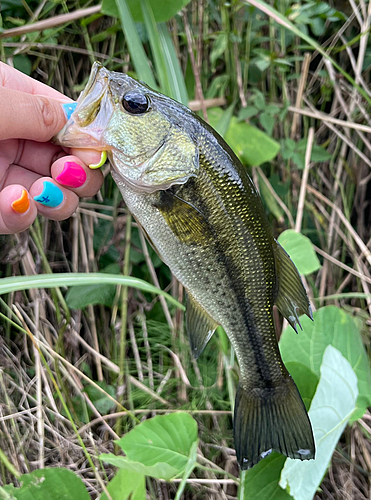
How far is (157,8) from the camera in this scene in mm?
1278

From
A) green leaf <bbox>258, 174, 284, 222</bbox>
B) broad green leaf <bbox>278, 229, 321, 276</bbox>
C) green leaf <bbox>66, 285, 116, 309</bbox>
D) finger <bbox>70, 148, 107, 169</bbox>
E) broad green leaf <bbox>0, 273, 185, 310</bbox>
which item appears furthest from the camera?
green leaf <bbox>258, 174, 284, 222</bbox>

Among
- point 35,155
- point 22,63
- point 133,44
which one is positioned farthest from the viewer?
point 22,63

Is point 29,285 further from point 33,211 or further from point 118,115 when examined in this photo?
point 118,115

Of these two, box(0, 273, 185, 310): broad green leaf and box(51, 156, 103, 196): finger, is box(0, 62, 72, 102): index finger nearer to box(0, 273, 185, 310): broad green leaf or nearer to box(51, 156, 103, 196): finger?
box(51, 156, 103, 196): finger

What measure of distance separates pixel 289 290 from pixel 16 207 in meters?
0.66

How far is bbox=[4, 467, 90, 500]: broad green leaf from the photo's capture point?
1045 mm

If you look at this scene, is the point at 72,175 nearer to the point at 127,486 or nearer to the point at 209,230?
the point at 209,230

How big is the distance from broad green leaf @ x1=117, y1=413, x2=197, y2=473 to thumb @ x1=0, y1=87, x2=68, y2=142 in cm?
76

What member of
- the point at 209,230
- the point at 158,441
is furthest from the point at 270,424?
the point at 209,230

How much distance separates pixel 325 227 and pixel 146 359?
991 mm

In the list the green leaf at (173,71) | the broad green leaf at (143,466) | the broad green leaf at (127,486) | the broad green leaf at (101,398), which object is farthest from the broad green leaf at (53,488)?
the green leaf at (173,71)

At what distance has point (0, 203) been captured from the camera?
0.98 metres

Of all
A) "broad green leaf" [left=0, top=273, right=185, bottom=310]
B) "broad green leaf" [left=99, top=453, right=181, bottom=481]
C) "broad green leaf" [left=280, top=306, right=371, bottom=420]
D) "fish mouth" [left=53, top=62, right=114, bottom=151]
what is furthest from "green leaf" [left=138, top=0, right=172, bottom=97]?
"broad green leaf" [left=99, top=453, right=181, bottom=481]

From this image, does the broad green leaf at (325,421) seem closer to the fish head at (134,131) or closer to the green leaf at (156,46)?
the fish head at (134,131)
